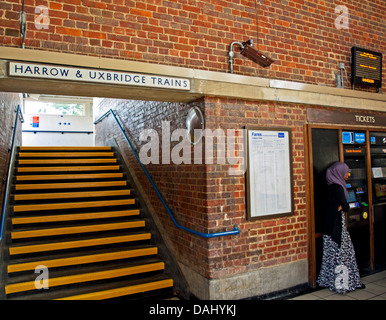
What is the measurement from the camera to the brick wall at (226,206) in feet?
12.6

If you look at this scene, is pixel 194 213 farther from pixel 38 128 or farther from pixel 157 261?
pixel 38 128

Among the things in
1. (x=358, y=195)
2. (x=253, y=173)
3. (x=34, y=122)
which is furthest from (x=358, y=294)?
(x=34, y=122)

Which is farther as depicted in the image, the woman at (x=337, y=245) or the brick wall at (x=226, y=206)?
the woman at (x=337, y=245)

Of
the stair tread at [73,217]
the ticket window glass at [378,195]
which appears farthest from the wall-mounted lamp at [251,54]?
the stair tread at [73,217]

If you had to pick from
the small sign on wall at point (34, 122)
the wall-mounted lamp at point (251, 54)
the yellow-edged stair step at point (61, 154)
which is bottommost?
the yellow-edged stair step at point (61, 154)

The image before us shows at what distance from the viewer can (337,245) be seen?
4383 mm

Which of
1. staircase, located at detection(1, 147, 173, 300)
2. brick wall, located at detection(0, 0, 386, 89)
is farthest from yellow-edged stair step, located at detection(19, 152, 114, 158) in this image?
brick wall, located at detection(0, 0, 386, 89)

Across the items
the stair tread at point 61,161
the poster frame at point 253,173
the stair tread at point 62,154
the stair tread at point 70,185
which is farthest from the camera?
the stair tread at point 62,154

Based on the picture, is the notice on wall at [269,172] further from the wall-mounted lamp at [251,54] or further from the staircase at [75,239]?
the staircase at [75,239]

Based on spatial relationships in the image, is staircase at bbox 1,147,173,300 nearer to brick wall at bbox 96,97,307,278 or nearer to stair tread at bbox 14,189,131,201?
stair tread at bbox 14,189,131,201

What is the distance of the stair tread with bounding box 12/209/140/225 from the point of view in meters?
4.77

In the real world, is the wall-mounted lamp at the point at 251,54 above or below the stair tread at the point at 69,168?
above

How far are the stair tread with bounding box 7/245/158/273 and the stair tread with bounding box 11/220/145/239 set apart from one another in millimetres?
340

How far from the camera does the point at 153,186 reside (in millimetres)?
5152
